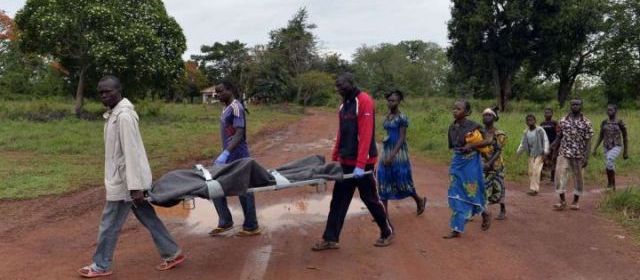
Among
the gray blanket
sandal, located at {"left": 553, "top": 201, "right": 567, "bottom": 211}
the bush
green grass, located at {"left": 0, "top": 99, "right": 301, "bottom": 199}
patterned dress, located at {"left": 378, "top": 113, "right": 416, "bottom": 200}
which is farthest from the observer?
green grass, located at {"left": 0, "top": 99, "right": 301, "bottom": 199}

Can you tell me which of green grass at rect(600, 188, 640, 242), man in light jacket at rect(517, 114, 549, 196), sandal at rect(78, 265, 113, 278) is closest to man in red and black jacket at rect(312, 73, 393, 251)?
sandal at rect(78, 265, 113, 278)

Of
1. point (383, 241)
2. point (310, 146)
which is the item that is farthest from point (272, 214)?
point (310, 146)

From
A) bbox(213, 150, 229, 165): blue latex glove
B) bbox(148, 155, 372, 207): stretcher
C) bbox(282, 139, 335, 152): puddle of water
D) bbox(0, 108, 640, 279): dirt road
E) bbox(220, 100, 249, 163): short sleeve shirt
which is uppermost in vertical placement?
bbox(220, 100, 249, 163): short sleeve shirt

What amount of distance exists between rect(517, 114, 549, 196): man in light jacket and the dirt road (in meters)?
0.89

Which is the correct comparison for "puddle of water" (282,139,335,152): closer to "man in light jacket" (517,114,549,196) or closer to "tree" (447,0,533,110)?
"man in light jacket" (517,114,549,196)

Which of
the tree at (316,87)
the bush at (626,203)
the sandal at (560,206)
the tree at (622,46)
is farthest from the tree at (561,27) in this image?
the sandal at (560,206)

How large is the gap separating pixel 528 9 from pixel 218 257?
1160 inches

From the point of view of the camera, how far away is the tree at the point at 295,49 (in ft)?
161

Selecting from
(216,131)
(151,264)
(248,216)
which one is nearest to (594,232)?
(248,216)

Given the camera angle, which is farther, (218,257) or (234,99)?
(234,99)

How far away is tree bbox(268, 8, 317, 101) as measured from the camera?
161 ft

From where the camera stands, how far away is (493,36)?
106 ft

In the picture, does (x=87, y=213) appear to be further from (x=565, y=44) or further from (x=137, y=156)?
(x=565, y=44)

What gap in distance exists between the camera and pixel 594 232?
6.61 m
